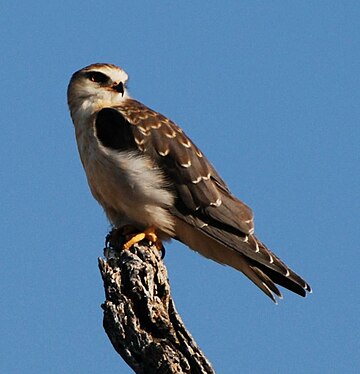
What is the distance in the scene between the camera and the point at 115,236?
6.89m

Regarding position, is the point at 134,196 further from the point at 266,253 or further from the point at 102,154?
the point at 266,253

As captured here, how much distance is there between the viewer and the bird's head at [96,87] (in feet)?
25.1

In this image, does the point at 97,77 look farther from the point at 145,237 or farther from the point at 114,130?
the point at 145,237

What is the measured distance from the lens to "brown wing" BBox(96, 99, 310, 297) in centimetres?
692

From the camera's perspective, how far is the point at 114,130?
713 centimetres

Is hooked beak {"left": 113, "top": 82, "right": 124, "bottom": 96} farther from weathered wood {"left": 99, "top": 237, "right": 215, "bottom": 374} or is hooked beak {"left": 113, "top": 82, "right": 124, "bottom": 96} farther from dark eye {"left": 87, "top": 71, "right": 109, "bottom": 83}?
weathered wood {"left": 99, "top": 237, "right": 215, "bottom": 374}

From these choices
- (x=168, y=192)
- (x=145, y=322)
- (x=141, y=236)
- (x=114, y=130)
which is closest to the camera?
A: (x=145, y=322)

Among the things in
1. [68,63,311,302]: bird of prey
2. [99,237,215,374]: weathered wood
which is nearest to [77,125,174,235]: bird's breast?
[68,63,311,302]: bird of prey

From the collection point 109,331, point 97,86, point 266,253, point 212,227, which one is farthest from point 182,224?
point 109,331

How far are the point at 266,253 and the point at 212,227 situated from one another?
460mm

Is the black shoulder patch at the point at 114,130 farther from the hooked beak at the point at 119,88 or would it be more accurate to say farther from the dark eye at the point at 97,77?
the dark eye at the point at 97,77

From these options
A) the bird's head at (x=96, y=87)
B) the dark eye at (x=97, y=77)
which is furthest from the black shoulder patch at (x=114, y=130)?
the dark eye at (x=97, y=77)

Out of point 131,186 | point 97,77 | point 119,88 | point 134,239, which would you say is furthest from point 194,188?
point 97,77

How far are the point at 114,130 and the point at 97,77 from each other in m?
0.89
